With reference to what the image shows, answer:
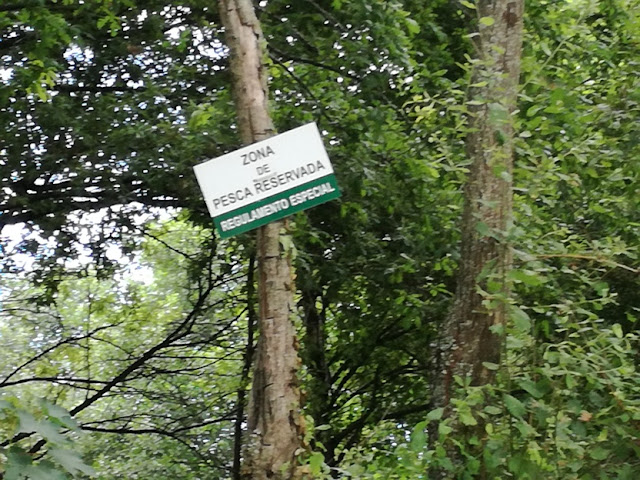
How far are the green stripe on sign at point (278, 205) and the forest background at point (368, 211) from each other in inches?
7.1

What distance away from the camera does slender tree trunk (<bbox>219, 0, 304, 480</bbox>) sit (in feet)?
7.30

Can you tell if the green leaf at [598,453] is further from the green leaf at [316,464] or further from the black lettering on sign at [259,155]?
the black lettering on sign at [259,155]

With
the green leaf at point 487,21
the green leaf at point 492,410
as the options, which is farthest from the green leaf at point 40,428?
the green leaf at point 487,21

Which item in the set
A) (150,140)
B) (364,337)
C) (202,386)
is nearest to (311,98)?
(150,140)

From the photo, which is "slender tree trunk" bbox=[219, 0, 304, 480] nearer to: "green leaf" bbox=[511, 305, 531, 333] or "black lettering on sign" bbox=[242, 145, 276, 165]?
"black lettering on sign" bbox=[242, 145, 276, 165]

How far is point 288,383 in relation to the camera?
7.41 feet

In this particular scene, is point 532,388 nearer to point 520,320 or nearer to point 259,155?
point 520,320

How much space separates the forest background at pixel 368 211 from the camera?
2.57 meters

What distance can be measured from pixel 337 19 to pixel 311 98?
0.55m

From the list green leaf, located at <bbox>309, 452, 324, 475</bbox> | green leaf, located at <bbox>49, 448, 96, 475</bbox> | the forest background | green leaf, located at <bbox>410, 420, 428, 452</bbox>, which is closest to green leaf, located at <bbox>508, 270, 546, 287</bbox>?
the forest background

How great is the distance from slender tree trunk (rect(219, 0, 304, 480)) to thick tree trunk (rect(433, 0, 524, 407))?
79cm

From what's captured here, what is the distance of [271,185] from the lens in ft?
7.13

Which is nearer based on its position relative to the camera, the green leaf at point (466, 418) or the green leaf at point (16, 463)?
the green leaf at point (16, 463)

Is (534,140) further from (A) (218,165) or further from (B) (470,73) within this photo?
(A) (218,165)
